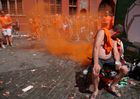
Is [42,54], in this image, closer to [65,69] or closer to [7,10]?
[65,69]

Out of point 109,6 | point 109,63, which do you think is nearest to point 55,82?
point 109,63

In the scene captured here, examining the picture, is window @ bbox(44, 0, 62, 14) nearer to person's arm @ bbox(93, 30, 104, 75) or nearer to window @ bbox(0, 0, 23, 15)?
window @ bbox(0, 0, 23, 15)

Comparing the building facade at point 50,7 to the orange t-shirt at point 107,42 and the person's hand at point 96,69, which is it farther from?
the person's hand at point 96,69

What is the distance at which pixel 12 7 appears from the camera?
64.8 feet

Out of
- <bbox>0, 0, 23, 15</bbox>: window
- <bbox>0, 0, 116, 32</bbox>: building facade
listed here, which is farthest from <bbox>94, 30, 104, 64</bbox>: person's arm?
<bbox>0, 0, 23, 15</bbox>: window

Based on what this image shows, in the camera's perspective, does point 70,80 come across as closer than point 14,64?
Yes

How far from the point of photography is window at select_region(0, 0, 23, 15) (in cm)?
1958

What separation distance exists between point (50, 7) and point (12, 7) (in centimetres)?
329

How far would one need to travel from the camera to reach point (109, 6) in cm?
2552

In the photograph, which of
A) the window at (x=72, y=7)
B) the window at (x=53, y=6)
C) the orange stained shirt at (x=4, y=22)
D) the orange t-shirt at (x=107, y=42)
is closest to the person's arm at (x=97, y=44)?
the orange t-shirt at (x=107, y=42)

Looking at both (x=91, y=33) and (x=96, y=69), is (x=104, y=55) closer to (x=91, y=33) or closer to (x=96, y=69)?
(x=96, y=69)

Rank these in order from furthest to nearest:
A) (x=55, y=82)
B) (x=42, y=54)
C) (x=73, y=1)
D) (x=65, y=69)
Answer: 1. (x=73, y=1)
2. (x=42, y=54)
3. (x=65, y=69)
4. (x=55, y=82)

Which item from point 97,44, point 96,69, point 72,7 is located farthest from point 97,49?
point 72,7

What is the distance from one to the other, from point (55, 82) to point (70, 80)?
45cm
